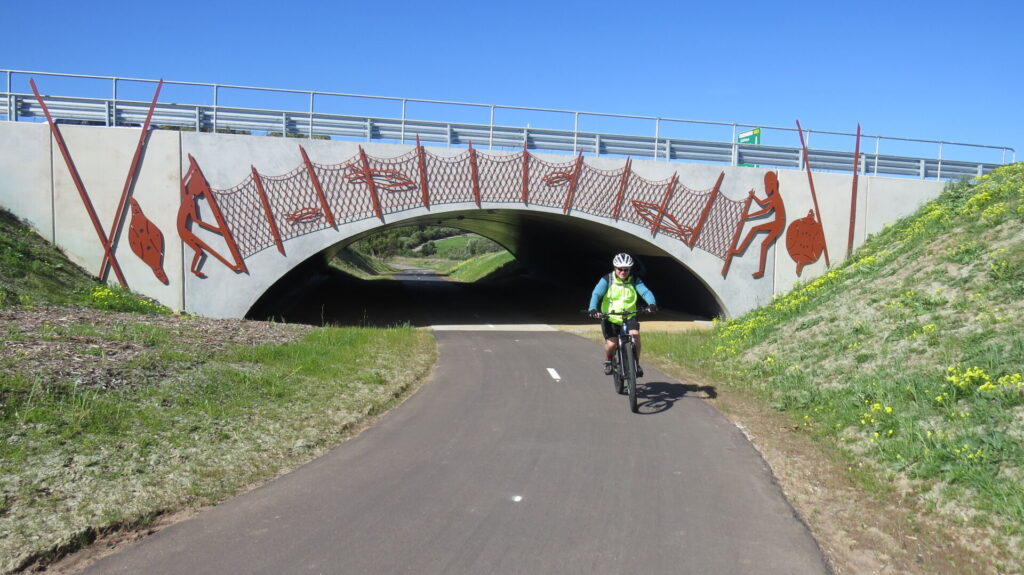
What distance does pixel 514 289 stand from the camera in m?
34.9

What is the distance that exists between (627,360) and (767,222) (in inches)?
594

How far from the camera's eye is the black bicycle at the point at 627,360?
8.59 m

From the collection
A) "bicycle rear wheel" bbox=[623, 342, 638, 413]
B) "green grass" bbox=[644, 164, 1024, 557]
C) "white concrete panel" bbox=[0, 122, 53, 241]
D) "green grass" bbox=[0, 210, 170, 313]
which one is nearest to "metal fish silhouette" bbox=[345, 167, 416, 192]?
"green grass" bbox=[0, 210, 170, 313]

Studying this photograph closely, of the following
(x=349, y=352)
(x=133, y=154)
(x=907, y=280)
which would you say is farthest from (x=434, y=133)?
(x=907, y=280)

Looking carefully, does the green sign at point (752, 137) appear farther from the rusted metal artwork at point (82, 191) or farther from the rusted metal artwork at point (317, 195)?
the rusted metal artwork at point (82, 191)

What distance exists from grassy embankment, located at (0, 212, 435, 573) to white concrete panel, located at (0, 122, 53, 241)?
6669 millimetres

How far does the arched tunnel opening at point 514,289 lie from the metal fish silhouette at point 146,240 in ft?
8.95

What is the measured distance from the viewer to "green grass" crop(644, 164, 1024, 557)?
17.8 feet

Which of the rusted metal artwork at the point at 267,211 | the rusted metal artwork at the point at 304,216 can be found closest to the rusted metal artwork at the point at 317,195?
the rusted metal artwork at the point at 304,216

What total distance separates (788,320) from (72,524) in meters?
12.3

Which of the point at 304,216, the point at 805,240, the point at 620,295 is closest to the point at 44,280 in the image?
the point at 304,216

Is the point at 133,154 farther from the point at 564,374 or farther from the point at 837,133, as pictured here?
the point at 837,133

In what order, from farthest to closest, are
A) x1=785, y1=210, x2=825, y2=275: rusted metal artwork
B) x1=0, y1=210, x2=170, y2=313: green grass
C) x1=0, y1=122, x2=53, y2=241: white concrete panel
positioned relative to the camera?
x1=785, y1=210, x2=825, y2=275: rusted metal artwork < x1=0, y1=122, x2=53, y2=241: white concrete panel < x1=0, y1=210, x2=170, y2=313: green grass

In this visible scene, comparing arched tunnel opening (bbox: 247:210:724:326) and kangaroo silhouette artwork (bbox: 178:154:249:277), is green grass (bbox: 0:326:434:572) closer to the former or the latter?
kangaroo silhouette artwork (bbox: 178:154:249:277)
